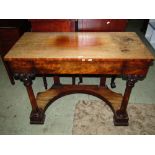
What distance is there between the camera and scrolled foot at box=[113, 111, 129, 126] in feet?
6.78

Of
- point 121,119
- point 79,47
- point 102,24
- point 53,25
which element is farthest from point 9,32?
point 121,119

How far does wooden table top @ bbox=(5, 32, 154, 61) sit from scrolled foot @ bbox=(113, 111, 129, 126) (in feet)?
2.70

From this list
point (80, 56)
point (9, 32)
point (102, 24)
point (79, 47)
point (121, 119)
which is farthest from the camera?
point (102, 24)

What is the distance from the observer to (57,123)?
214cm

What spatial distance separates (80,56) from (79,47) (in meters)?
0.19

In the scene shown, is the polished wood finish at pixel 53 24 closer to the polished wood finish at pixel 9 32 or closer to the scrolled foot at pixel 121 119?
the polished wood finish at pixel 9 32

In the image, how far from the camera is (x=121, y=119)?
6.78 ft

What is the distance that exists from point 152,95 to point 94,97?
0.86 m

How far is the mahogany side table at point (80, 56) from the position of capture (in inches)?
60.2

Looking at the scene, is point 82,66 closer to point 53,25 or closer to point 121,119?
point 121,119

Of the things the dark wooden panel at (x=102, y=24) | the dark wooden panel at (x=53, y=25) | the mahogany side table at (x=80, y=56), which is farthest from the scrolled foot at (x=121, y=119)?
the dark wooden panel at (x=53, y=25)

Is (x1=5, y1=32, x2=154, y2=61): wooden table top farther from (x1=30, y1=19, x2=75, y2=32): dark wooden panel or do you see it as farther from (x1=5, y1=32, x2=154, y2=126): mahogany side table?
(x1=30, y1=19, x2=75, y2=32): dark wooden panel

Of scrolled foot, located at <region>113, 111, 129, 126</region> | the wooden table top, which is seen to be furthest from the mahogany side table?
scrolled foot, located at <region>113, 111, 129, 126</region>
